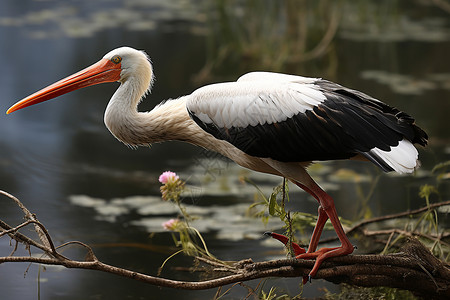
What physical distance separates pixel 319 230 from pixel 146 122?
0.87 metres

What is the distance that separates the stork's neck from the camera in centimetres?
325

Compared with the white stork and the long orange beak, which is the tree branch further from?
the long orange beak

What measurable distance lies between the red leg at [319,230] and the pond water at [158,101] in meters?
0.49

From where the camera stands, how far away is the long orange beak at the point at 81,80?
11.2ft

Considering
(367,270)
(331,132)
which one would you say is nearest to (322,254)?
(367,270)

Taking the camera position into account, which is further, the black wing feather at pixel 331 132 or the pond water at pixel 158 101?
the pond water at pixel 158 101

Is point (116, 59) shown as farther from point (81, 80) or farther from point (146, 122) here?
point (146, 122)

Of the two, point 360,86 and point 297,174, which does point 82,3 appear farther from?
point 297,174

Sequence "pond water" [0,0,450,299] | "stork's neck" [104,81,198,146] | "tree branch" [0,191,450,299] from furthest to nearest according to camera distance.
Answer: "pond water" [0,0,450,299]
"stork's neck" [104,81,198,146]
"tree branch" [0,191,450,299]

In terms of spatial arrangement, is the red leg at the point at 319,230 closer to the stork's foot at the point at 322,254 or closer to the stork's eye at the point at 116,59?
the stork's foot at the point at 322,254

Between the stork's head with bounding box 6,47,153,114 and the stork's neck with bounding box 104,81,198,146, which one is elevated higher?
the stork's head with bounding box 6,47,153,114

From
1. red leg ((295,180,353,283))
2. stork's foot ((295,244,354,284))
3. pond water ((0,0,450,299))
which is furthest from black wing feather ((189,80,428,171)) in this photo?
pond water ((0,0,450,299))

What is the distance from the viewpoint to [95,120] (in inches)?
247

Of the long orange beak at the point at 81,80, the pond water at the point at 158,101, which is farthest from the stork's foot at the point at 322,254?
the long orange beak at the point at 81,80
